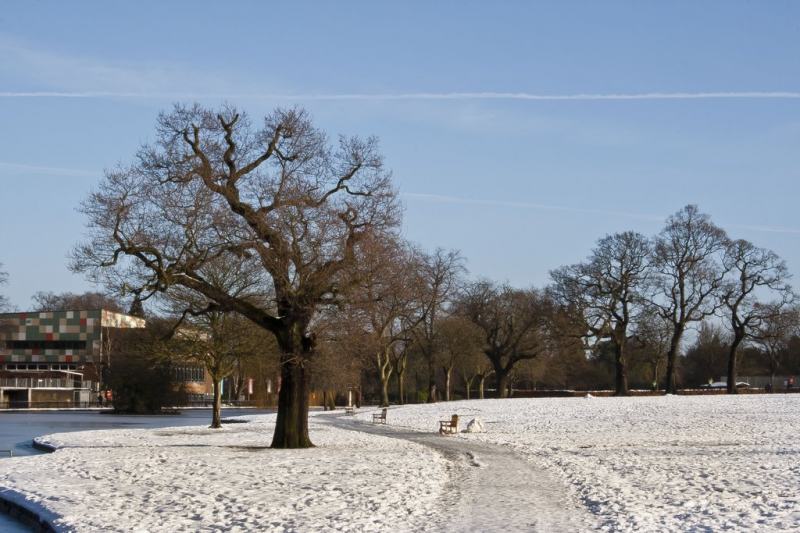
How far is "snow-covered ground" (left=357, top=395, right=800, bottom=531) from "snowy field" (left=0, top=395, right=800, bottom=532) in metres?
0.05

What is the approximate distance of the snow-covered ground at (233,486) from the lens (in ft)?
51.7

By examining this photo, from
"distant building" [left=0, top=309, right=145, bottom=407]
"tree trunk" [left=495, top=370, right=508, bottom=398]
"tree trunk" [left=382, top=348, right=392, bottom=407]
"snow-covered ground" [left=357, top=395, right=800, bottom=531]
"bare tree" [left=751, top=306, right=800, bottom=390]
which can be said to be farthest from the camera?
"distant building" [left=0, top=309, right=145, bottom=407]

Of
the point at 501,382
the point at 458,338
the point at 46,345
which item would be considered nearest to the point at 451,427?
the point at 501,382

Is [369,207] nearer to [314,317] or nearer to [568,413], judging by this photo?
[314,317]

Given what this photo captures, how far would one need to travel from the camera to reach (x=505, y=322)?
81.1 metres

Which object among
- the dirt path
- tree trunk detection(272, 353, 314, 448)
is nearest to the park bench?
tree trunk detection(272, 353, 314, 448)

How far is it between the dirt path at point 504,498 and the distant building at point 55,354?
84.6m

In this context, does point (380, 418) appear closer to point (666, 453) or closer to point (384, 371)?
point (384, 371)

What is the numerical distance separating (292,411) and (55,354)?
317 feet

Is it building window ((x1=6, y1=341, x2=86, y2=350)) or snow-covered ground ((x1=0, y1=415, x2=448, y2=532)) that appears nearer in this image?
snow-covered ground ((x1=0, y1=415, x2=448, y2=532))

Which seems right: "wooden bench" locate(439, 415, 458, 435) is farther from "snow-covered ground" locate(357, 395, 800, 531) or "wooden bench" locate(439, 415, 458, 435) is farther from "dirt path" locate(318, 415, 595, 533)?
"dirt path" locate(318, 415, 595, 533)

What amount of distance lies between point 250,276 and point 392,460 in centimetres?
2143

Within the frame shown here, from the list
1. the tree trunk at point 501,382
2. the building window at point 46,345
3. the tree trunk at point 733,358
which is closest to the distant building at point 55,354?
the building window at point 46,345

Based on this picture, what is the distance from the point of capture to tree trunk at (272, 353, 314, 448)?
30547mm
